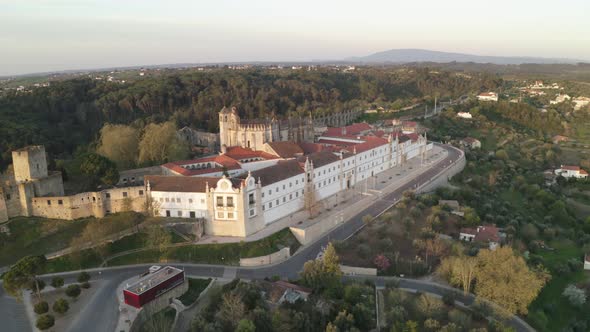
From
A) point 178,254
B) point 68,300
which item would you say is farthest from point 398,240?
point 68,300

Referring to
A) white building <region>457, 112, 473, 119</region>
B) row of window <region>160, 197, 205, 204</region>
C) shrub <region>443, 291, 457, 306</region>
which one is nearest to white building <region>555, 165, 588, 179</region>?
white building <region>457, 112, 473, 119</region>

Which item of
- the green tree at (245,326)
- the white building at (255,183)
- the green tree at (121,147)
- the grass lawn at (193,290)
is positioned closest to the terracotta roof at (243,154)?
the white building at (255,183)

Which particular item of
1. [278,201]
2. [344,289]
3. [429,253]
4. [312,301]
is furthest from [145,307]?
[429,253]

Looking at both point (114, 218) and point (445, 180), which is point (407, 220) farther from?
point (114, 218)

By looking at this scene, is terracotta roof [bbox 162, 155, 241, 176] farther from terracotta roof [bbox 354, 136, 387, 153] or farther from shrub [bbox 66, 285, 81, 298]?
terracotta roof [bbox 354, 136, 387, 153]

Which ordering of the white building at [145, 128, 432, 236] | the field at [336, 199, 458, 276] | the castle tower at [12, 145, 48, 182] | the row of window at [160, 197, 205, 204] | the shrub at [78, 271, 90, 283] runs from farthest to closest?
the row of window at [160, 197, 205, 204] → the white building at [145, 128, 432, 236] → the castle tower at [12, 145, 48, 182] → the field at [336, 199, 458, 276] → the shrub at [78, 271, 90, 283]

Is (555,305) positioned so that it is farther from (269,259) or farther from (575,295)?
(269,259)
